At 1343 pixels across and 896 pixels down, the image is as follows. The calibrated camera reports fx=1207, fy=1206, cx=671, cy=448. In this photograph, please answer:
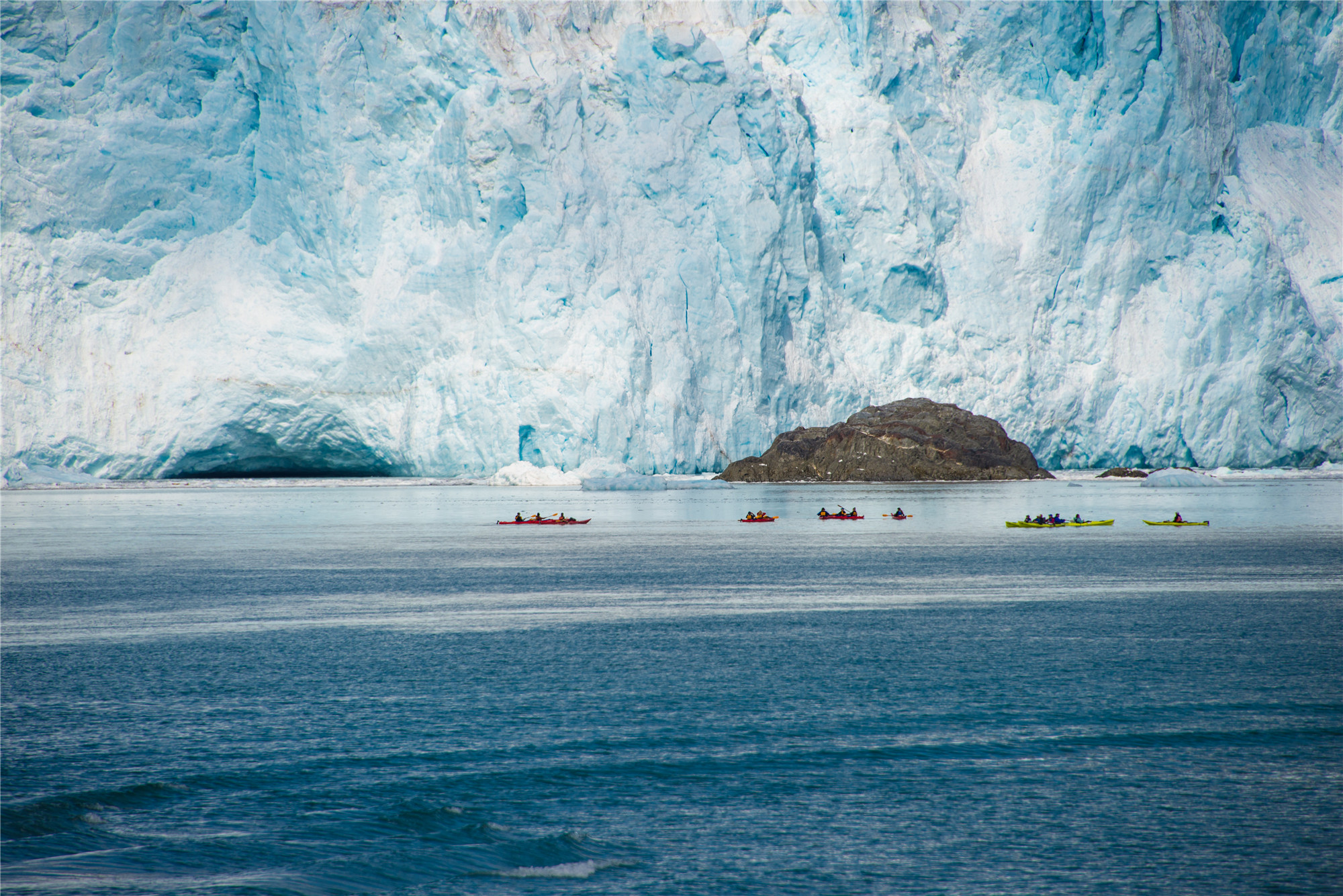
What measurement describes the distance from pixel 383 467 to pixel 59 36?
17899 millimetres

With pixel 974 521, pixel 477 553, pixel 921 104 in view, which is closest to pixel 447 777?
pixel 477 553

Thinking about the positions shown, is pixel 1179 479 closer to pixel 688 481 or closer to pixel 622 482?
pixel 688 481

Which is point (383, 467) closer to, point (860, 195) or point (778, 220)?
point (778, 220)

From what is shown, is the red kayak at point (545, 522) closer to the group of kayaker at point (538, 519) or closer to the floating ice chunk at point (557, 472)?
the group of kayaker at point (538, 519)

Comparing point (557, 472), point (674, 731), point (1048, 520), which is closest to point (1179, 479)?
point (1048, 520)

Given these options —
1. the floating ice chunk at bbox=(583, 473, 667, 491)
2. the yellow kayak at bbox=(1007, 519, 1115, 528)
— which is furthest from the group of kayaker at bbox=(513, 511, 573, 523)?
the yellow kayak at bbox=(1007, 519, 1115, 528)

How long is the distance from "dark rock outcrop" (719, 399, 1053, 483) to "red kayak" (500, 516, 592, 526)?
1546 centimetres

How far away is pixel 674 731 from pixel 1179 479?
40.5m

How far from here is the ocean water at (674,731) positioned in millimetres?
5586

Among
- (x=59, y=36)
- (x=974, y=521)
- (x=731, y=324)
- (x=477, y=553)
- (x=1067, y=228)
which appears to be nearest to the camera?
(x=477, y=553)

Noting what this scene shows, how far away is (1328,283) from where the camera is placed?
47.7 m

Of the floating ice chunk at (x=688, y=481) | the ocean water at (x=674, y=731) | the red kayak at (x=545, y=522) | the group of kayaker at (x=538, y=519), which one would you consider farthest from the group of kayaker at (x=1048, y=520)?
the floating ice chunk at (x=688, y=481)

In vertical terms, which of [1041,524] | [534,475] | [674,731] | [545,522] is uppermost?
[534,475]

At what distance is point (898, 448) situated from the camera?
152ft
